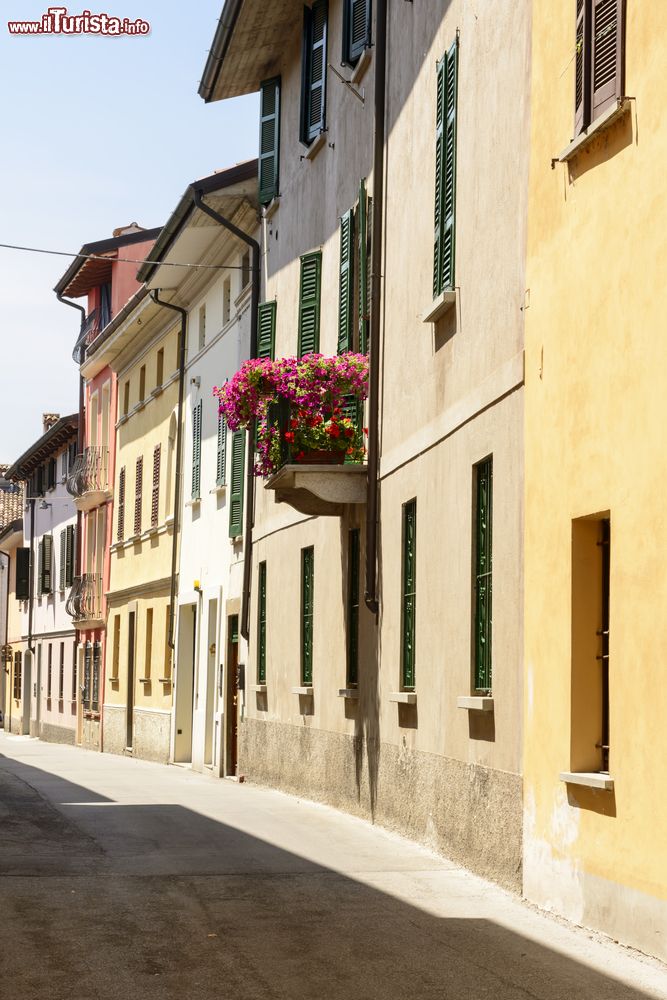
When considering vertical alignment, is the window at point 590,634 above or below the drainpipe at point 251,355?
below

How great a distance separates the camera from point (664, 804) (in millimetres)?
7879

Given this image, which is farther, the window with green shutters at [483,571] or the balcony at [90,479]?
the balcony at [90,479]

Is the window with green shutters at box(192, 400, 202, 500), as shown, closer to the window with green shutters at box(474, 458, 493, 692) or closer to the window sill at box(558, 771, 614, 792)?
the window with green shutters at box(474, 458, 493, 692)

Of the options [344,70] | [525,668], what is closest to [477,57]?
[525,668]

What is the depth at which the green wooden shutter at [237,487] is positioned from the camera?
23.4m

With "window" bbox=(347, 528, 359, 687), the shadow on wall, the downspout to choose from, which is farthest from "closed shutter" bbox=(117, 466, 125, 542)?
the shadow on wall

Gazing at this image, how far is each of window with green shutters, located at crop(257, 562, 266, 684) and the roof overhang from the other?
Answer: 21.9ft

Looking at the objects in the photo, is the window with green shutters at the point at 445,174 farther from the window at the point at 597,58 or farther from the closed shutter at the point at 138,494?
the closed shutter at the point at 138,494

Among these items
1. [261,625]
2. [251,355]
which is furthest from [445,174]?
[261,625]

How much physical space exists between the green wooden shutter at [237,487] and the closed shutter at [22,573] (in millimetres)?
28641

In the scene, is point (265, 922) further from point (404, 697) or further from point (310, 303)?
point (310, 303)

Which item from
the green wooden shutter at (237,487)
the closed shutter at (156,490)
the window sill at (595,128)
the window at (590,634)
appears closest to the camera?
the window sill at (595,128)

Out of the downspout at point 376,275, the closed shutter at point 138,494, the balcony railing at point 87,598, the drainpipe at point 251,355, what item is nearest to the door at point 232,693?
the drainpipe at point 251,355

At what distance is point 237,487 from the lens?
2367cm
